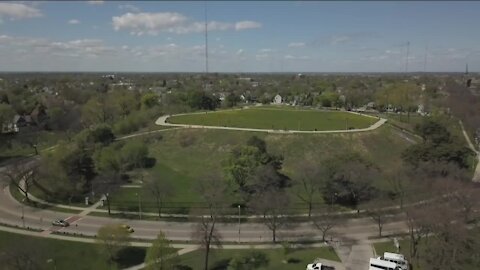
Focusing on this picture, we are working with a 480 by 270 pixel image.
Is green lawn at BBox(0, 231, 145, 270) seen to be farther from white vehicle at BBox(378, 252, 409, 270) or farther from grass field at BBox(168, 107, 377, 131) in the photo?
grass field at BBox(168, 107, 377, 131)

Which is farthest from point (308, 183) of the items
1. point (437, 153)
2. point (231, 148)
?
point (437, 153)

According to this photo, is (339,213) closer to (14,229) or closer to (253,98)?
(14,229)

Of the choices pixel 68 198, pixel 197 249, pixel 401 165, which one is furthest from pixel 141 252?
pixel 401 165

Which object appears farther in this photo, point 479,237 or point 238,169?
point 238,169

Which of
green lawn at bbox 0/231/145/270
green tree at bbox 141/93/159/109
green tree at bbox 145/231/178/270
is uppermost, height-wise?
green tree at bbox 141/93/159/109

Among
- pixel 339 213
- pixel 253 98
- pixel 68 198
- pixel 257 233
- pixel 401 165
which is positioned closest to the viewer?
pixel 257 233

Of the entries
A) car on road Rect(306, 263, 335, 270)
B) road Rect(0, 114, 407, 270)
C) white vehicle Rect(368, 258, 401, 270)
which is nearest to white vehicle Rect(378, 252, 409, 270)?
white vehicle Rect(368, 258, 401, 270)

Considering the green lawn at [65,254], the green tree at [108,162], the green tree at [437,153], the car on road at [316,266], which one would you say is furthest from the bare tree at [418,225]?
the green tree at [108,162]
